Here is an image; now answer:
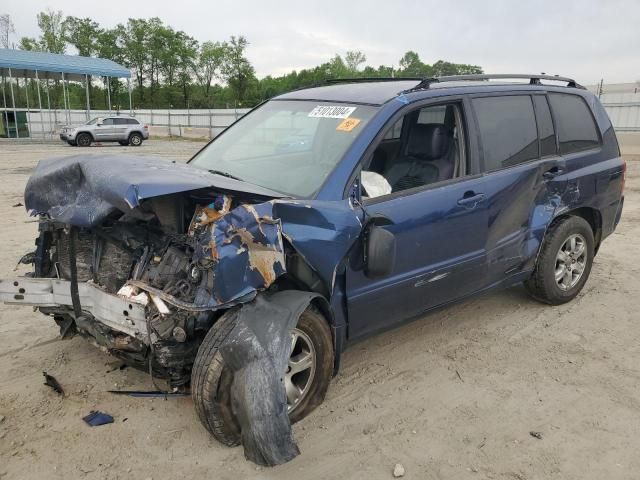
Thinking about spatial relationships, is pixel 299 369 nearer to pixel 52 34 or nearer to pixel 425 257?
pixel 425 257

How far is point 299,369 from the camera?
9.65ft

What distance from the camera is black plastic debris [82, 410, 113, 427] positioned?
298cm

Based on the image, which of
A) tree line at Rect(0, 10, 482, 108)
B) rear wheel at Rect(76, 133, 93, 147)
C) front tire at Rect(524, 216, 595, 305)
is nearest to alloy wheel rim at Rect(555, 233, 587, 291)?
front tire at Rect(524, 216, 595, 305)

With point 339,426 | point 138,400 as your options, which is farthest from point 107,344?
point 339,426

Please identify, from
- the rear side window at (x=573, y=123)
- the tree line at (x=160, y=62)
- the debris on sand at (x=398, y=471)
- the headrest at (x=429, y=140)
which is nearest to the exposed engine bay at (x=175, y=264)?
the debris on sand at (x=398, y=471)

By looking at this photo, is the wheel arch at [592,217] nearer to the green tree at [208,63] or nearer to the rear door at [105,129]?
the rear door at [105,129]

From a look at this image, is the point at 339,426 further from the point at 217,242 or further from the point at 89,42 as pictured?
the point at 89,42

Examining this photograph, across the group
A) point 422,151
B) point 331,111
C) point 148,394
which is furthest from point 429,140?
point 148,394

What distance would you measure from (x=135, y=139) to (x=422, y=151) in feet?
82.8

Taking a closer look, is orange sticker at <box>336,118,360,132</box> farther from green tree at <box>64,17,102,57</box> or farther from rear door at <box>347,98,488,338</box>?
green tree at <box>64,17,102,57</box>

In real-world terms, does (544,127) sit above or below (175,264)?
above

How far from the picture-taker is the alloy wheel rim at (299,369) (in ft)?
9.53

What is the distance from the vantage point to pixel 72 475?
8.51 feet

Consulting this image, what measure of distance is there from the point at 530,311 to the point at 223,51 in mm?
63718
